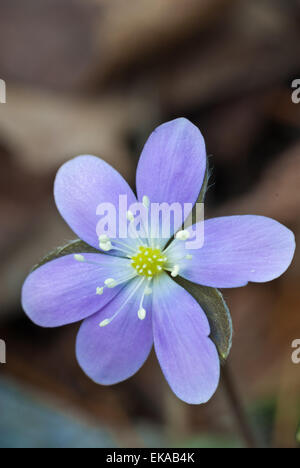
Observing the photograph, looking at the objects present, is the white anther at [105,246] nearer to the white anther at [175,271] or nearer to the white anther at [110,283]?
the white anther at [110,283]

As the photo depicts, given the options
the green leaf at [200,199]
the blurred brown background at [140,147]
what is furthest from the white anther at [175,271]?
the blurred brown background at [140,147]

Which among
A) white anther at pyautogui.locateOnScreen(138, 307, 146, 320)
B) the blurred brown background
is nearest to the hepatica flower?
white anther at pyautogui.locateOnScreen(138, 307, 146, 320)

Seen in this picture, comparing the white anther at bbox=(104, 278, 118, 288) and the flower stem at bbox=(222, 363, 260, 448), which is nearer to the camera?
the white anther at bbox=(104, 278, 118, 288)

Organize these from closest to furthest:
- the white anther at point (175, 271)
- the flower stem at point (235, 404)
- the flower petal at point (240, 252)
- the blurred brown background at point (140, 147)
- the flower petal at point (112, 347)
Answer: the flower petal at point (240, 252), the white anther at point (175, 271), the flower petal at point (112, 347), the flower stem at point (235, 404), the blurred brown background at point (140, 147)

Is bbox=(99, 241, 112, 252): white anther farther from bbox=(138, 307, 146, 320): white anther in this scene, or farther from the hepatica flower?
bbox=(138, 307, 146, 320): white anther

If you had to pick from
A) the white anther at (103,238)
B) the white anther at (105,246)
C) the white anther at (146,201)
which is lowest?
the white anther at (105,246)

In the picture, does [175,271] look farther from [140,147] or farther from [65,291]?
[140,147]

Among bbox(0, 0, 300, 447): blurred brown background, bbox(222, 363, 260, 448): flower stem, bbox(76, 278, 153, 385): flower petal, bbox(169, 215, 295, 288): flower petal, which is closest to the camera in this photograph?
bbox(169, 215, 295, 288): flower petal
